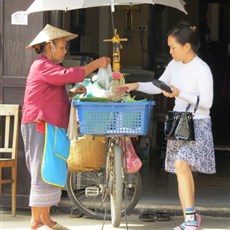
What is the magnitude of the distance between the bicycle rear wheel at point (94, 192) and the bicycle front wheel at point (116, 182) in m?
0.37

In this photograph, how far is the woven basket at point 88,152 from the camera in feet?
21.0

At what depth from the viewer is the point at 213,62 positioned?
41.9 ft

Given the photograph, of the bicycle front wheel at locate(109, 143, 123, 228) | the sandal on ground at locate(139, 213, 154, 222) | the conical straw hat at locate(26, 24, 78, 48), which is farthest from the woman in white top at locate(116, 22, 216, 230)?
the sandal on ground at locate(139, 213, 154, 222)

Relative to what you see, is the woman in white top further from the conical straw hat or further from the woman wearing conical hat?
the conical straw hat

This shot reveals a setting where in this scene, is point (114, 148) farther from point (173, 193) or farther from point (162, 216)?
point (173, 193)

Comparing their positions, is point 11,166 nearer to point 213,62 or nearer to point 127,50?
point 127,50

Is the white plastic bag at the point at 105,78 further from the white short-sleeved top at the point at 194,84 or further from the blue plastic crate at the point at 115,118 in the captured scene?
the white short-sleeved top at the point at 194,84

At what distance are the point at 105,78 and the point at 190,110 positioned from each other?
2.41 feet

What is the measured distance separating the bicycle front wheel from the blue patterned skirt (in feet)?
1.51

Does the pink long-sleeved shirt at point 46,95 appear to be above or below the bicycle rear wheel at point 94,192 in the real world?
above

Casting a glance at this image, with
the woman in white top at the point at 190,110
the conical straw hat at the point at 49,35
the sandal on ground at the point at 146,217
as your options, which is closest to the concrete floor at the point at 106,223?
the sandal on ground at the point at 146,217

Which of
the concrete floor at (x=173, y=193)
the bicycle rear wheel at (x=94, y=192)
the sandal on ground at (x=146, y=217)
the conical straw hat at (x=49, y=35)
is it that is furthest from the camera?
the concrete floor at (x=173, y=193)

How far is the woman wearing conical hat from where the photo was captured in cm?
583

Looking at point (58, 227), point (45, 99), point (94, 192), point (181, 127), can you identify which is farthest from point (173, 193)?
point (45, 99)
